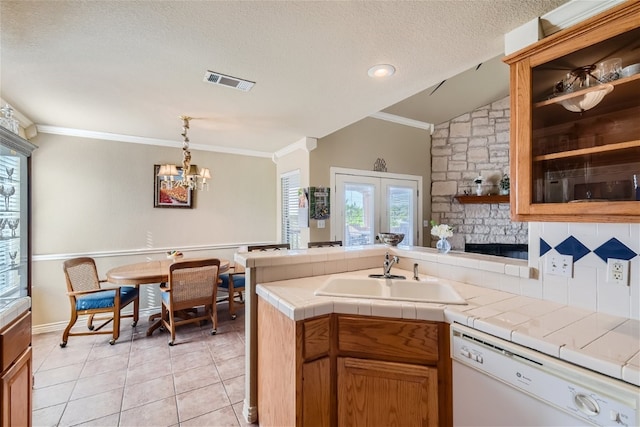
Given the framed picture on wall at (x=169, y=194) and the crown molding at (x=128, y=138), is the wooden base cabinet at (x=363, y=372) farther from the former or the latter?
the crown molding at (x=128, y=138)

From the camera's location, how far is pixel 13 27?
147 centimetres

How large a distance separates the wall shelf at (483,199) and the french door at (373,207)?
0.71m

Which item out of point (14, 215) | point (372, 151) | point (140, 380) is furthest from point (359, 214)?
point (14, 215)

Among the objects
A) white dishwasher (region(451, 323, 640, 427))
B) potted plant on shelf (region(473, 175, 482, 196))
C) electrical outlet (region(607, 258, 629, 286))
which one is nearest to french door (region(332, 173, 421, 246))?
potted plant on shelf (region(473, 175, 482, 196))

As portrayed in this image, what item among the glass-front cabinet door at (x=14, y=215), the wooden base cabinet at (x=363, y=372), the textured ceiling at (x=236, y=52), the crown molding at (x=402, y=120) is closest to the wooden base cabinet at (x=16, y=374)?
the glass-front cabinet door at (x=14, y=215)

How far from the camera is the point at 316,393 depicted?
4.41ft

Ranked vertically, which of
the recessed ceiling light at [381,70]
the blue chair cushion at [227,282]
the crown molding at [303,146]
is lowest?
the blue chair cushion at [227,282]

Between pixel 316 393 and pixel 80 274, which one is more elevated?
pixel 80 274

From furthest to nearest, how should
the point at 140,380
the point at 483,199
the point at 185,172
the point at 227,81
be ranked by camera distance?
the point at 483,199, the point at 185,172, the point at 140,380, the point at 227,81

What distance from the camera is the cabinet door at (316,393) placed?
1.32 meters

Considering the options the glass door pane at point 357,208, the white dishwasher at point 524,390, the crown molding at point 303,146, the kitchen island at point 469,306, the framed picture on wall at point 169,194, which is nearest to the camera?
the white dishwasher at point 524,390

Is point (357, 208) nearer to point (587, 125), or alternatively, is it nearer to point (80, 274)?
point (587, 125)

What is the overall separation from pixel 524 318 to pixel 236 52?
210 centimetres

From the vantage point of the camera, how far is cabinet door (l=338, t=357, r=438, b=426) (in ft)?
4.24
